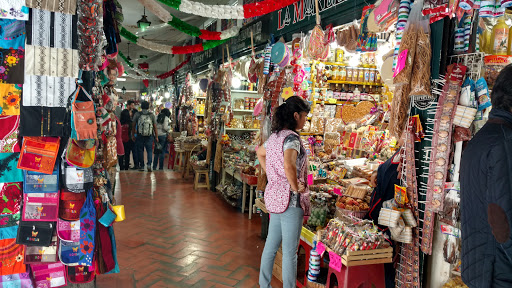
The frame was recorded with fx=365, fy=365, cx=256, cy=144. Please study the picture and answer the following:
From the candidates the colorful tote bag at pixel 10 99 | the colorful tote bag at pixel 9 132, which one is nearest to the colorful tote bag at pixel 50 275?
the colorful tote bag at pixel 9 132

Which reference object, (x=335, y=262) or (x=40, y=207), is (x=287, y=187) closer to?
(x=335, y=262)

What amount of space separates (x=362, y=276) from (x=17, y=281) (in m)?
2.58

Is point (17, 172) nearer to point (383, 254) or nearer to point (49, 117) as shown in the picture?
point (49, 117)

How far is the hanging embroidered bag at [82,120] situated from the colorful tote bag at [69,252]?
83 cm

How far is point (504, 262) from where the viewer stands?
54.7 inches

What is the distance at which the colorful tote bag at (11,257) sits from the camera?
2705mm

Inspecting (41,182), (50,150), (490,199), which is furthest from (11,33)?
(490,199)

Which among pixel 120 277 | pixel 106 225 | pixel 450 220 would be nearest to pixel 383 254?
pixel 450 220

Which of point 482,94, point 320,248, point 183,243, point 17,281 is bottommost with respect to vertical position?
point 183,243

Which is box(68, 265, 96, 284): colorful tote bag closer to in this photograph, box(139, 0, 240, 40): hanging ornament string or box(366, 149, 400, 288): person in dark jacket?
box(366, 149, 400, 288): person in dark jacket

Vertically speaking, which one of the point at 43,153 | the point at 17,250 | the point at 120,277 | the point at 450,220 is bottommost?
the point at 120,277

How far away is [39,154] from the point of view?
8.73 ft

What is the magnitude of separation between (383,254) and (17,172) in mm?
2755

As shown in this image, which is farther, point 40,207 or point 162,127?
point 162,127
